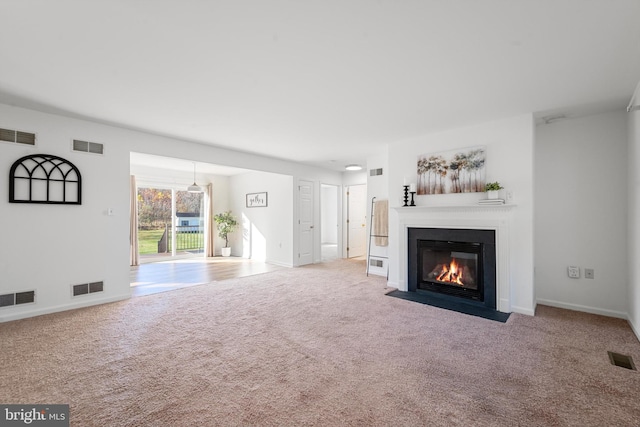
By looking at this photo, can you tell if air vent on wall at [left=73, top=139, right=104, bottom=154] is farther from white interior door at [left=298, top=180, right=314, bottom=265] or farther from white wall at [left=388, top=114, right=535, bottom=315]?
white wall at [left=388, top=114, right=535, bottom=315]

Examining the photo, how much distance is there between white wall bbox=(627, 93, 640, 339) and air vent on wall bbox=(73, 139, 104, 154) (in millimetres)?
6399

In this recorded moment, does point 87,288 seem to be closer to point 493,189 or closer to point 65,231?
point 65,231

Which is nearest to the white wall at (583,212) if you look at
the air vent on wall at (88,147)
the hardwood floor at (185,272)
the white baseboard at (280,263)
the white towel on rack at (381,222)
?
the white towel on rack at (381,222)

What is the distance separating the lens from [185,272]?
6.10 m

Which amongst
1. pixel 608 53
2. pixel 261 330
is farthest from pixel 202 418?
pixel 608 53

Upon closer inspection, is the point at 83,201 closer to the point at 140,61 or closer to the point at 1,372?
the point at 1,372

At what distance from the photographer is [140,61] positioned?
2357 millimetres

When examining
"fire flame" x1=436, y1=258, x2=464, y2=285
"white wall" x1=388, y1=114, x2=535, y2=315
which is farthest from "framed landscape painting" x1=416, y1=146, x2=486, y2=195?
"fire flame" x1=436, y1=258, x2=464, y2=285

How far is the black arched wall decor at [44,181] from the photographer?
134 inches

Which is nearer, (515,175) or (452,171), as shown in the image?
(515,175)

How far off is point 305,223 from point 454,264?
12.8ft

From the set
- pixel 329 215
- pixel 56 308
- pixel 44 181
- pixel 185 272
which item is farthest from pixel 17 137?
pixel 329 215

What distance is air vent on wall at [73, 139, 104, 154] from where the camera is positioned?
3.80 metres

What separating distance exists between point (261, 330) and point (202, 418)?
1.32 metres
